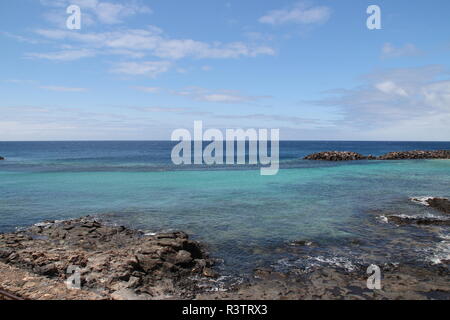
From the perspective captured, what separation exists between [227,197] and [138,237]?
39.7 ft

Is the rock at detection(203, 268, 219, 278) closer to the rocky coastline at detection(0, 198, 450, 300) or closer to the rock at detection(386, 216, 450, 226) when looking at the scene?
the rocky coastline at detection(0, 198, 450, 300)

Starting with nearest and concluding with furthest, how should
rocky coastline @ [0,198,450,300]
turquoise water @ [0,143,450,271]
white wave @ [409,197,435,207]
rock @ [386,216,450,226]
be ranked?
rocky coastline @ [0,198,450,300]
turquoise water @ [0,143,450,271]
rock @ [386,216,450,226]
white wave @ [409,197,435,207]

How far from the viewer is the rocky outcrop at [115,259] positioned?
1059 cm

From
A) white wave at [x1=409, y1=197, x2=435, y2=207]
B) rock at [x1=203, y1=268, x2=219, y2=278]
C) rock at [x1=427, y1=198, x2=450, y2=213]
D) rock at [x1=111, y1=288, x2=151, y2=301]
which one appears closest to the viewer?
rock at [x1=111, y1=288, x2=151, y2=301]

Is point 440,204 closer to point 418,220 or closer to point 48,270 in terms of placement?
point 418,220

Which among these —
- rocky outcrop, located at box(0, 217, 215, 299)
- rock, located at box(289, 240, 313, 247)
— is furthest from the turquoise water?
rocky outcrop, located at box(0, 217, 215, 299)

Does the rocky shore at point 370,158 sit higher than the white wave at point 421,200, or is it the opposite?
the rocky shore at point 370,158

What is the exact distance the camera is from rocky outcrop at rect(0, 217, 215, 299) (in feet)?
34.8

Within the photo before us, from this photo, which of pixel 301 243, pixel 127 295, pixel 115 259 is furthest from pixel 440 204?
pixel 127 295

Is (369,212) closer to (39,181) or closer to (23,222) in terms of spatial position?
(23,222)

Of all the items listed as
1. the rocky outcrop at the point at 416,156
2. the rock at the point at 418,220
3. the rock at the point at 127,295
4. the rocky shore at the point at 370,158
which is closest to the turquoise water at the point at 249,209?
the rock at the point at 418,220

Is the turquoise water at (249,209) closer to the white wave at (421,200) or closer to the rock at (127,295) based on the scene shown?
the white wave at (421,200)
